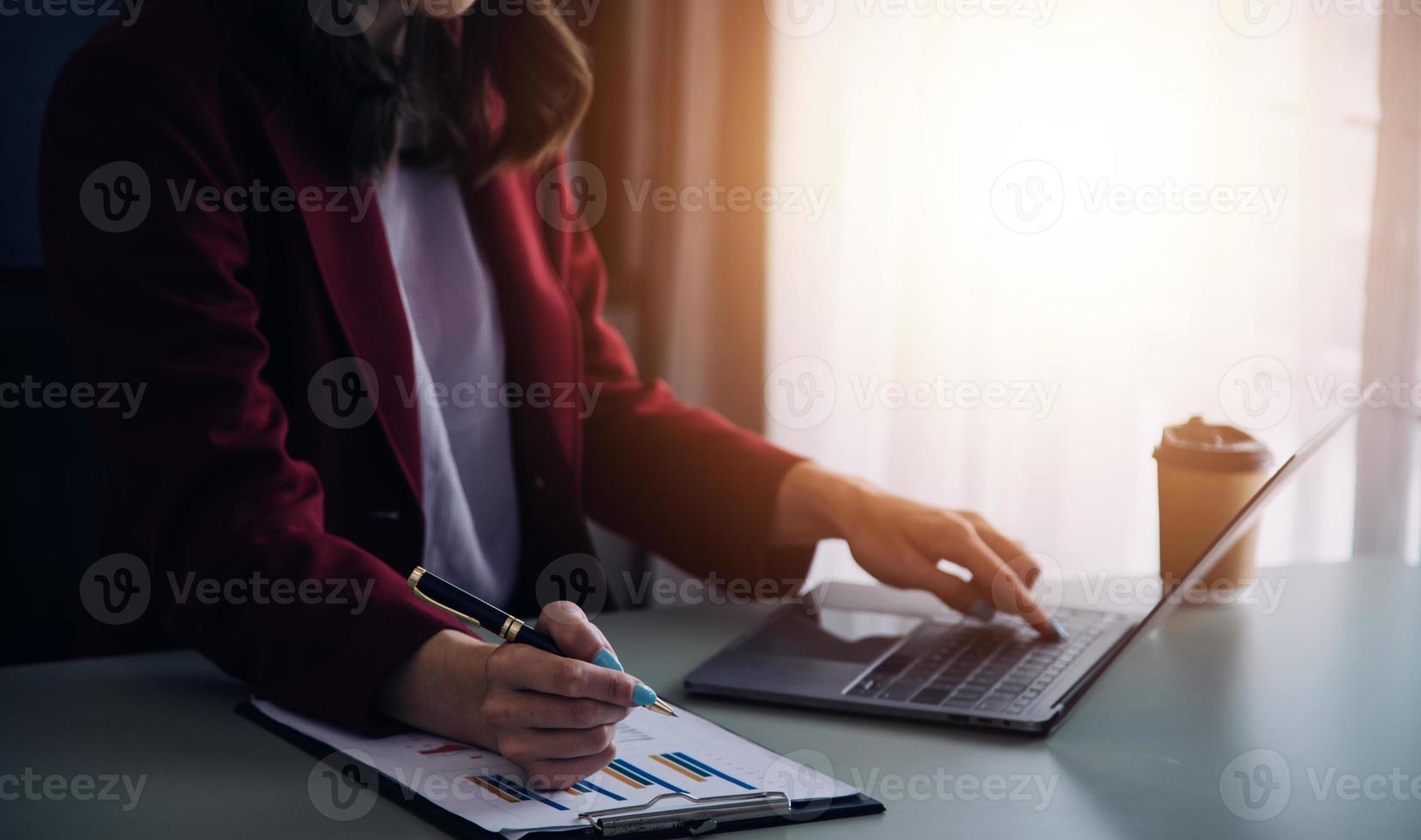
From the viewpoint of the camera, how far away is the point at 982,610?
1026 mm

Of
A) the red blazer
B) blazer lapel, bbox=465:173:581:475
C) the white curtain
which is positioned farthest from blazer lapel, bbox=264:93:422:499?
the white curtain

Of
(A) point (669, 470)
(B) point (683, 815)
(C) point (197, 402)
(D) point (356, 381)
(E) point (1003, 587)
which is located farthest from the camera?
(A) point (669, 470)

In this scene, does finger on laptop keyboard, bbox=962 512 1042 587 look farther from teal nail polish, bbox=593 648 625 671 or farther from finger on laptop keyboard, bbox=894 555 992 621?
teal nail polish, bbox=593 648 625 671

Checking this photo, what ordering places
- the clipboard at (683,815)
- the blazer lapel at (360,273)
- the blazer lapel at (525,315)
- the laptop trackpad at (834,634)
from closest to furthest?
the clipboard at (683,815) → the laptop trackpad at (834,634) → the blazer lapel at (360,273) → the blazer lapel at (525,315)

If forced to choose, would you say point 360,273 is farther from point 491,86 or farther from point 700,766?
point 700,766

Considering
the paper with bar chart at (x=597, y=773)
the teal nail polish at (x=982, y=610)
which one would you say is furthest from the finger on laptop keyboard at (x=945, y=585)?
the paper with bar chart at (x=597, y=773)

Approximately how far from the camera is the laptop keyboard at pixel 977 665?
0.86 meters

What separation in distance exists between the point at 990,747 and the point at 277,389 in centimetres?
71

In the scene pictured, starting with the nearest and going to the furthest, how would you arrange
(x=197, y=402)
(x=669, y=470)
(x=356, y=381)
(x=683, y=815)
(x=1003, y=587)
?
(x=683, y=815) → (x=197, y=402) → (x=1003, y=587) → (x=356, y=381) → (x=669, y=470)

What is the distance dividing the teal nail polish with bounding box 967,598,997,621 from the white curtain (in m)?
0.69

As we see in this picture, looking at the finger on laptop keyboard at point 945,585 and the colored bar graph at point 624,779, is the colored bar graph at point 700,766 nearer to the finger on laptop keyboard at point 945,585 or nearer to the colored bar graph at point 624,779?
the colored bar graph at point 624,779

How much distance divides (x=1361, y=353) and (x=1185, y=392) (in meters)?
0.27

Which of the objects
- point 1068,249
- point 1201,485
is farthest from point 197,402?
point 1068,249

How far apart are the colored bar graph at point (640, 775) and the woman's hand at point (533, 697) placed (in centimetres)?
2
